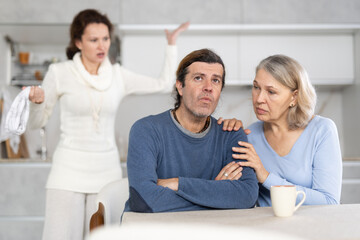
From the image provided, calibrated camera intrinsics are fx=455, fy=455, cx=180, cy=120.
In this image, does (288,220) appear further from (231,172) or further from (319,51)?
(319,51)

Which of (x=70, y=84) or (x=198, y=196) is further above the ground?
(x=70, y=84)

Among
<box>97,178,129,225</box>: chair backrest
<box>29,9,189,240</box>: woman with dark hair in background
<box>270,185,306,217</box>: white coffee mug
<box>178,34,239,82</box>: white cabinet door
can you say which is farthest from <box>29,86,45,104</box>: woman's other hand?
<box>178,34,239,82</box>: white cabinet door

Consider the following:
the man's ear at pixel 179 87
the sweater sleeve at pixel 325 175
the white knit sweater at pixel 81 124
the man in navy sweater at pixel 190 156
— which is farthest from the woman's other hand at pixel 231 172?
the white knit sweater at pixel 81 124

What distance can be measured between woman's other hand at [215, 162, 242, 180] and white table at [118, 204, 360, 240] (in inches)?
8.1

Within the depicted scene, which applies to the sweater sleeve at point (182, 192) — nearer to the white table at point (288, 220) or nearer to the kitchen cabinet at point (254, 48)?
the white table at point (288, 220)

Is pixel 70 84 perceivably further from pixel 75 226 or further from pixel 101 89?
pixel 75 226

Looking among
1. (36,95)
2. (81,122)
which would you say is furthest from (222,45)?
(36,95)

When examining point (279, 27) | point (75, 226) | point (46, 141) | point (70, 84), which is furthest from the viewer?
point (46, 141)

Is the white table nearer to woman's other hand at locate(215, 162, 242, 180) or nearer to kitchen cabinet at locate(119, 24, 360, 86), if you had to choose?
woman's other hand at locate(215, 162, 242, 180)

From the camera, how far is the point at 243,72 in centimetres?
359

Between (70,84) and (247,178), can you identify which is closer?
(247,178)

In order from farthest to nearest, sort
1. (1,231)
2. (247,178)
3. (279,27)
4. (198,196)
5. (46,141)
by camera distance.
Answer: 1. (46,141)
2. (279,27)
3. (1,231)
4. (247,178)
5. (198,196)

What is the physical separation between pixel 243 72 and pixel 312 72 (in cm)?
56

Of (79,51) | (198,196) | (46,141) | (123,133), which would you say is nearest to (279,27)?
(123,133)
